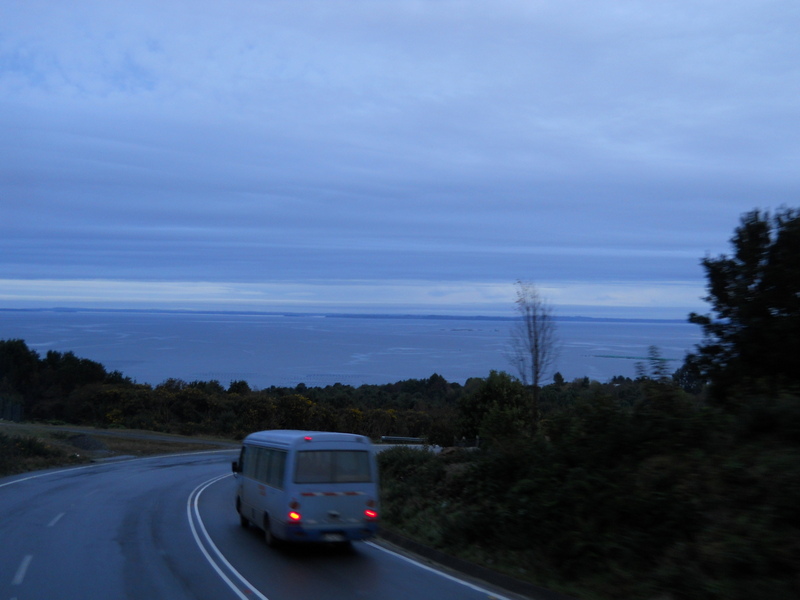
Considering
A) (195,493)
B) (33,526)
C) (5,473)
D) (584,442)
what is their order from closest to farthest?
(584,442) < (33,526) < (195,493) < (5,473)

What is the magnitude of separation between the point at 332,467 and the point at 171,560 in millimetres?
2874

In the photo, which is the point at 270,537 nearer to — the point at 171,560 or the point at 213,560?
the point at 213,560

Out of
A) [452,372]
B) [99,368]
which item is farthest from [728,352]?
[452,372]

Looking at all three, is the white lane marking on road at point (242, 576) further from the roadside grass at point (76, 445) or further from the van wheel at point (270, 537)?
the roadside grass at point (76, 445)

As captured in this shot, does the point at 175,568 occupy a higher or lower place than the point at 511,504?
lower

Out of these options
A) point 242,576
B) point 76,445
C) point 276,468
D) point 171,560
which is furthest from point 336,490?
point 76,445

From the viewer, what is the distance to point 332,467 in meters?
11.7

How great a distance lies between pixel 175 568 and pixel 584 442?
6598 mm

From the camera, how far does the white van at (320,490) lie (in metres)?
11.2

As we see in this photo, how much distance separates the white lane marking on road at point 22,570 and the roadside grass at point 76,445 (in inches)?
626

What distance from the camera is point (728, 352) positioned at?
41.8 feet

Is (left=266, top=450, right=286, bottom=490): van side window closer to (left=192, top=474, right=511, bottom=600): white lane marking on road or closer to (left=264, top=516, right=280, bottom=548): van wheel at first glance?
(left=264, top=516, right=280, bottom=548): van wheel

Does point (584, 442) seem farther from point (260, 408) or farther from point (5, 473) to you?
point (260, 408)

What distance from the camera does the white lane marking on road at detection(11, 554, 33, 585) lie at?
9281 millimetres
